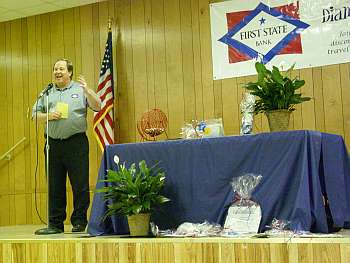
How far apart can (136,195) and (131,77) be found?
2.48 meters

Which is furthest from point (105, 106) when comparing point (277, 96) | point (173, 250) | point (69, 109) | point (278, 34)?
point (173, 250)

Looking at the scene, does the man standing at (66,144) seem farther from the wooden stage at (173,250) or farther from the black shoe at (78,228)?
the wooden stage at (173,250)

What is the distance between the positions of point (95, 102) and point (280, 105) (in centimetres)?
147

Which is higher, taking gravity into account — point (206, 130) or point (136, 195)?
point (206, 130)

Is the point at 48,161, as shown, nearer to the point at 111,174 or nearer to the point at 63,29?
the point at 111,174

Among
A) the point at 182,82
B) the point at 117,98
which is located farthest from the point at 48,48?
the point at 182,82

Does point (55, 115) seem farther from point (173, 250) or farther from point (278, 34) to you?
point (278, 34)

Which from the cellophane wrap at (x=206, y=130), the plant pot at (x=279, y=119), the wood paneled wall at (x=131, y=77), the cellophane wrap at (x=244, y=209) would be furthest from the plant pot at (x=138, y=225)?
the wood paneled wall at (x=131, y=77)

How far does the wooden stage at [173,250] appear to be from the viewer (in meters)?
2.45

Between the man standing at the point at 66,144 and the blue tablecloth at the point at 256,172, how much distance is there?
2.15 ft

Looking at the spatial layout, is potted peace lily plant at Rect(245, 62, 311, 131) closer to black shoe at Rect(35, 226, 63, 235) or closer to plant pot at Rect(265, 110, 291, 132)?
plant pot at Rect(265, 110, 291, 132)

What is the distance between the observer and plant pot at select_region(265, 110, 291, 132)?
2992 mm

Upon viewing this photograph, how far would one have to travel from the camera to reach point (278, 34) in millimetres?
4777

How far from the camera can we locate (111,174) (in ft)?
10.4
